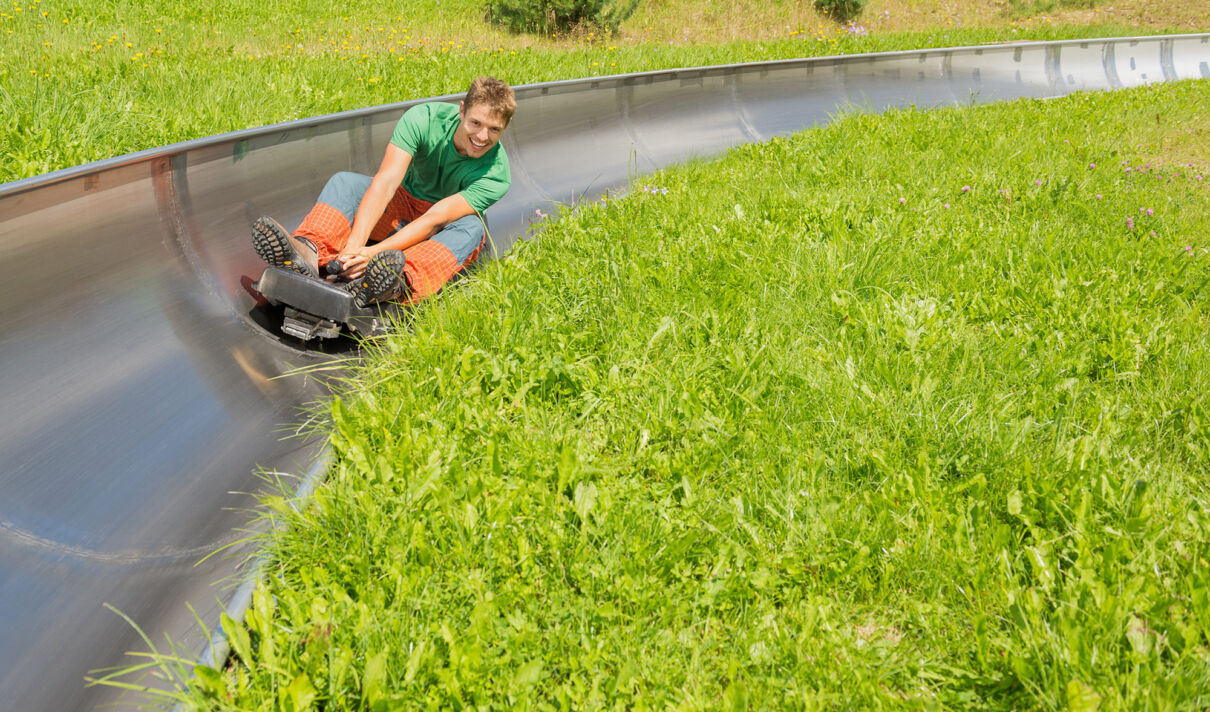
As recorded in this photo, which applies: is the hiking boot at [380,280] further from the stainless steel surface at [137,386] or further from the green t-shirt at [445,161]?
the green t-shirt at [445,161]

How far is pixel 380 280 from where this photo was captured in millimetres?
3578

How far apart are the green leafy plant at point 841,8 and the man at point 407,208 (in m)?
15.4

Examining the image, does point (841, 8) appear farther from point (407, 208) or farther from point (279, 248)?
point (279, 248)

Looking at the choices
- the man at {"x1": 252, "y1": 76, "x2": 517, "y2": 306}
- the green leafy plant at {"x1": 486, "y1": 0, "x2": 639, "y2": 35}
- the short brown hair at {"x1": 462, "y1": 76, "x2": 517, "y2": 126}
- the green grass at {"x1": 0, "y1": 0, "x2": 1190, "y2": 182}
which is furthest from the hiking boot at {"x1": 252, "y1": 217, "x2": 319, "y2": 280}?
the green leafy plant at {"x1": 486, "y1": 0, "x2": 639, "y2": 35}

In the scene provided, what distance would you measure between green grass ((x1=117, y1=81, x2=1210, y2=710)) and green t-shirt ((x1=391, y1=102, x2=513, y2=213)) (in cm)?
44

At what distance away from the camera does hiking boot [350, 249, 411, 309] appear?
3.56m

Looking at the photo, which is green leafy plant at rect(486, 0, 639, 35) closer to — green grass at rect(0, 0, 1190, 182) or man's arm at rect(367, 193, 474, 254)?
green grass at rect(0, 0, 1190, 182)

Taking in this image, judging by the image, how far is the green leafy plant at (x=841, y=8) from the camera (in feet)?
56.1

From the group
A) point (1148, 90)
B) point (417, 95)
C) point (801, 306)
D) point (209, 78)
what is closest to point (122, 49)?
point (209, 78)

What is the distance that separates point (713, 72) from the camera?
27.5ft

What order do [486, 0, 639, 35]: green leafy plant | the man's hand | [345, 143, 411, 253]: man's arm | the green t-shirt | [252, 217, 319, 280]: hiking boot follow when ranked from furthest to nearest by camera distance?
[486, 0, 639, 35]: green leafy plant
the green t-shirt
[345, 143, 411, 253]: man's arm
the man's hand
[252, 217, 319, 280]: hiking boot

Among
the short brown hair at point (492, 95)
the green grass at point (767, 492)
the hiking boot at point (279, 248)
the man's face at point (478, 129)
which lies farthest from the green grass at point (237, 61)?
the green grass at point (767, 492)

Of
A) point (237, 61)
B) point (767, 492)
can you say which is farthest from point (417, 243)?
point (237, 61)

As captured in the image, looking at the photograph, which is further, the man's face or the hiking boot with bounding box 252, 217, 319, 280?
the man's face
